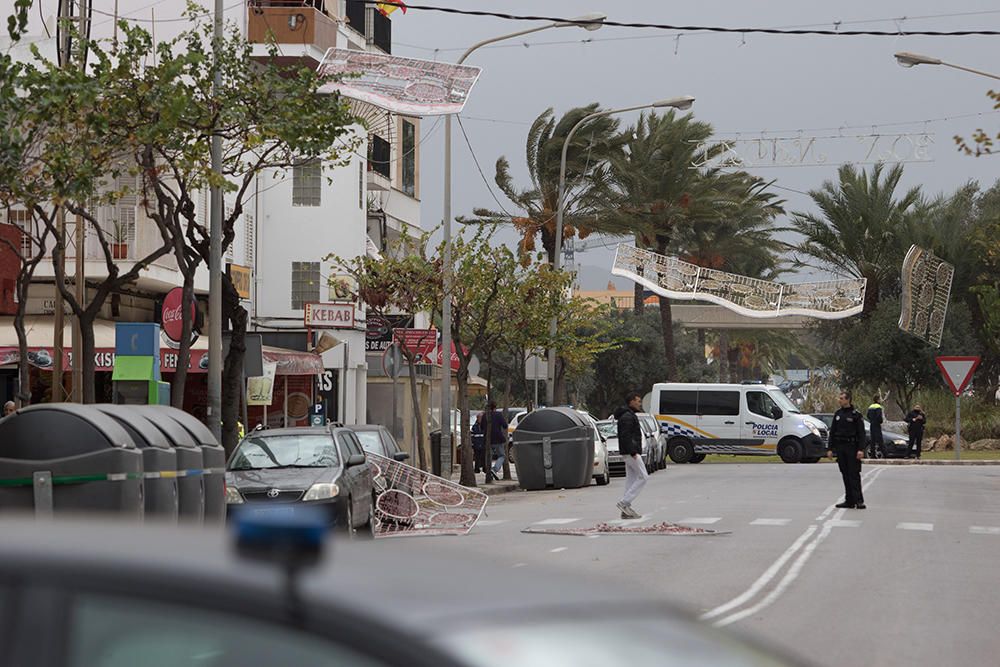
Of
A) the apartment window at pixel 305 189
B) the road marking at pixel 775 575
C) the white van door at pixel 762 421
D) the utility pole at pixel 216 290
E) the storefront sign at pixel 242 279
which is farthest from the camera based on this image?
the white van door at pixel 762 421

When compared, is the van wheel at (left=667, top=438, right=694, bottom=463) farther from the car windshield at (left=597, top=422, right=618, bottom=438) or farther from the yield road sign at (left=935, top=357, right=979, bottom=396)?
the car windshield at (left=597, top=422, right=618, bottom=438)

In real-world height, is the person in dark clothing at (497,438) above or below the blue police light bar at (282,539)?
below

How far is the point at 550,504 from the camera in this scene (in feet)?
95.7

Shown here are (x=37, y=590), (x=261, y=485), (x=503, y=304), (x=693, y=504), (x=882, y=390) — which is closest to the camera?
(x=37, y=590)

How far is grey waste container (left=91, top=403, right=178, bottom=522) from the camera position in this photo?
13906 mm

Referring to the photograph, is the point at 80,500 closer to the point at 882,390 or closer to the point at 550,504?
the point at 550,504

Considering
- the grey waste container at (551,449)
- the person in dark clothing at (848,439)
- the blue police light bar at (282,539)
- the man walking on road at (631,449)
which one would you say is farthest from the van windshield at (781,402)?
the blue police light bar at (282,539)

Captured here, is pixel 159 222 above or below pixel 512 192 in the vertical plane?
below

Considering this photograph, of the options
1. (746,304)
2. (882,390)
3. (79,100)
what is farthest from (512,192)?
(79,100)

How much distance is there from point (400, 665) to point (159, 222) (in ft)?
71.7

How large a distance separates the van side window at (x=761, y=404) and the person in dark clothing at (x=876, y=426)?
9.67ft

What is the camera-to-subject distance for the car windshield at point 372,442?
24391mm

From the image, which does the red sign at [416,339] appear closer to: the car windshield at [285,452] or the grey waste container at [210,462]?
the car windshield at [285,452]

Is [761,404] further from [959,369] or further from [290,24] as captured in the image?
[290,24]
